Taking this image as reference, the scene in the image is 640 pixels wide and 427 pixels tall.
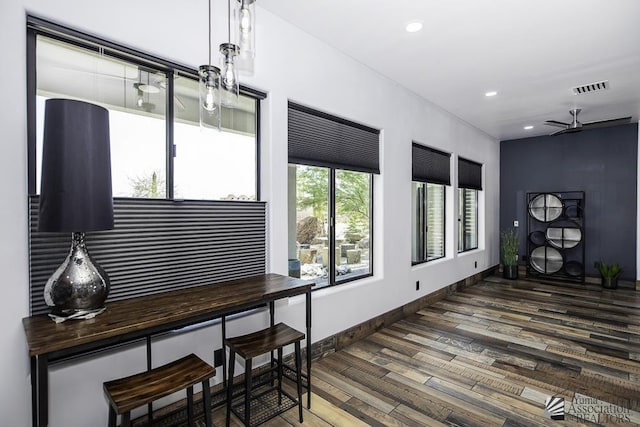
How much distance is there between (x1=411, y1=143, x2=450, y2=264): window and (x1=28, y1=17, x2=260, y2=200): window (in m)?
2.56

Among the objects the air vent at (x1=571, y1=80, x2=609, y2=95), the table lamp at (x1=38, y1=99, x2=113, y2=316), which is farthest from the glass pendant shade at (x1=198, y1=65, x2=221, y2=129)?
the air vent at (x1=571, y1=80, x2=609, y2=95)

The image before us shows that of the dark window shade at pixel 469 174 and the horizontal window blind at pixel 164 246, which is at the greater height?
the dark window shade at pixel 469 174

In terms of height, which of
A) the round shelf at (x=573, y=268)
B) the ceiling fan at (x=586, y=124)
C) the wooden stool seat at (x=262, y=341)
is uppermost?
the ceiling fan at (x=586, y=124)

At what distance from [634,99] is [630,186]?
201 cm

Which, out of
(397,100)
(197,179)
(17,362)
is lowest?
(17,362)

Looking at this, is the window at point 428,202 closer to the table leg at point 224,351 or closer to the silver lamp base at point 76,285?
the table leg at point 224,351

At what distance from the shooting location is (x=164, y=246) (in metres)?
2.12

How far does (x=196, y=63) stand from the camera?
224 centimetres

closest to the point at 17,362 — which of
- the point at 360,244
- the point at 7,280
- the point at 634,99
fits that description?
the point at 7,280

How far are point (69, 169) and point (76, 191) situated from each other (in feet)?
0.31

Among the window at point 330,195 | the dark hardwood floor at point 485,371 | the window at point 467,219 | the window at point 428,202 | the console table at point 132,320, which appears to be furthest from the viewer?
the window at point 467,219

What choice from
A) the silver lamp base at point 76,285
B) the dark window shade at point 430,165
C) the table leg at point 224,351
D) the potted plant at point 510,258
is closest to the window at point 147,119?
the silver lamp base at point 76,285

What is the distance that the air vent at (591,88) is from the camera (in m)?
3.99

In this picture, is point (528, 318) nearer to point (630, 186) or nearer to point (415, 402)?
point (415, 402)
